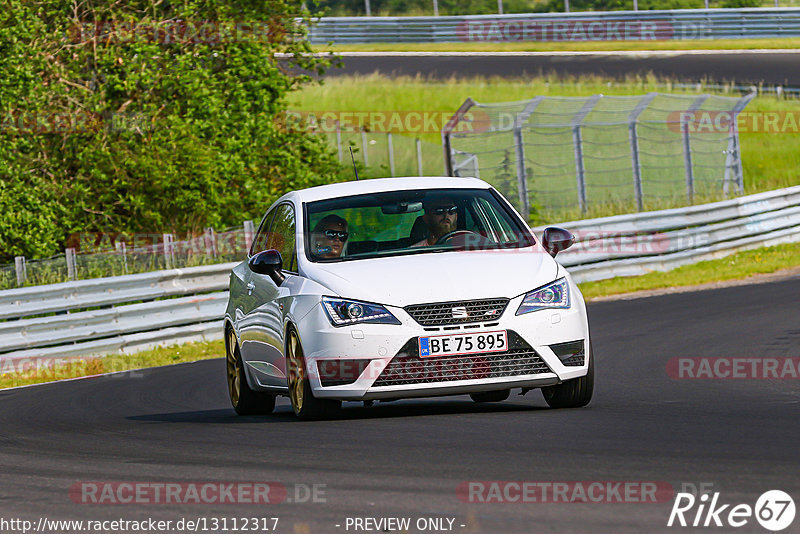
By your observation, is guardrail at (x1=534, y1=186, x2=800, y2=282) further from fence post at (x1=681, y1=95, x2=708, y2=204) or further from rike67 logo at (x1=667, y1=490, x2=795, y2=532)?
rike67 logo at (x1=667, y1=490, x2=795, y2=532)

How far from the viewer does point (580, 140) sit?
24.8m

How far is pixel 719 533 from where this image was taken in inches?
195

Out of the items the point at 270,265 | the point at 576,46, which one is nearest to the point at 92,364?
the point at 270,265

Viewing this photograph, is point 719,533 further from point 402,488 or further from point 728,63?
point 728,63

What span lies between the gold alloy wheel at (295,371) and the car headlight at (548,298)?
1.40 meters

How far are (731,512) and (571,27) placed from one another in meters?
44.5

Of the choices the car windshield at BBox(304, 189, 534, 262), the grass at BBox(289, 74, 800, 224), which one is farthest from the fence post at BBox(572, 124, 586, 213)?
the car windshield at BBox(304, 189, 534, 262)

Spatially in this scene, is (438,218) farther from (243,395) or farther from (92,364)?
(92,364)

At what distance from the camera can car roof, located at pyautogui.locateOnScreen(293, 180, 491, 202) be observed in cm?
978

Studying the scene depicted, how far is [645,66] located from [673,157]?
1318cm

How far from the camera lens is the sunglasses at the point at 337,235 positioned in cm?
930

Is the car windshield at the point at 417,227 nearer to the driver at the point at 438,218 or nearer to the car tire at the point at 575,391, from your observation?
the driver at the point at 438,218

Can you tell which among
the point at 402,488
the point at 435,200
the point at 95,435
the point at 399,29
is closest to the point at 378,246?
the point at 435,200

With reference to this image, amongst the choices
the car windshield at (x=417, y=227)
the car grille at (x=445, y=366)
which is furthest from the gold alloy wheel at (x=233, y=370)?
the car grille at (x=445, y=366)
